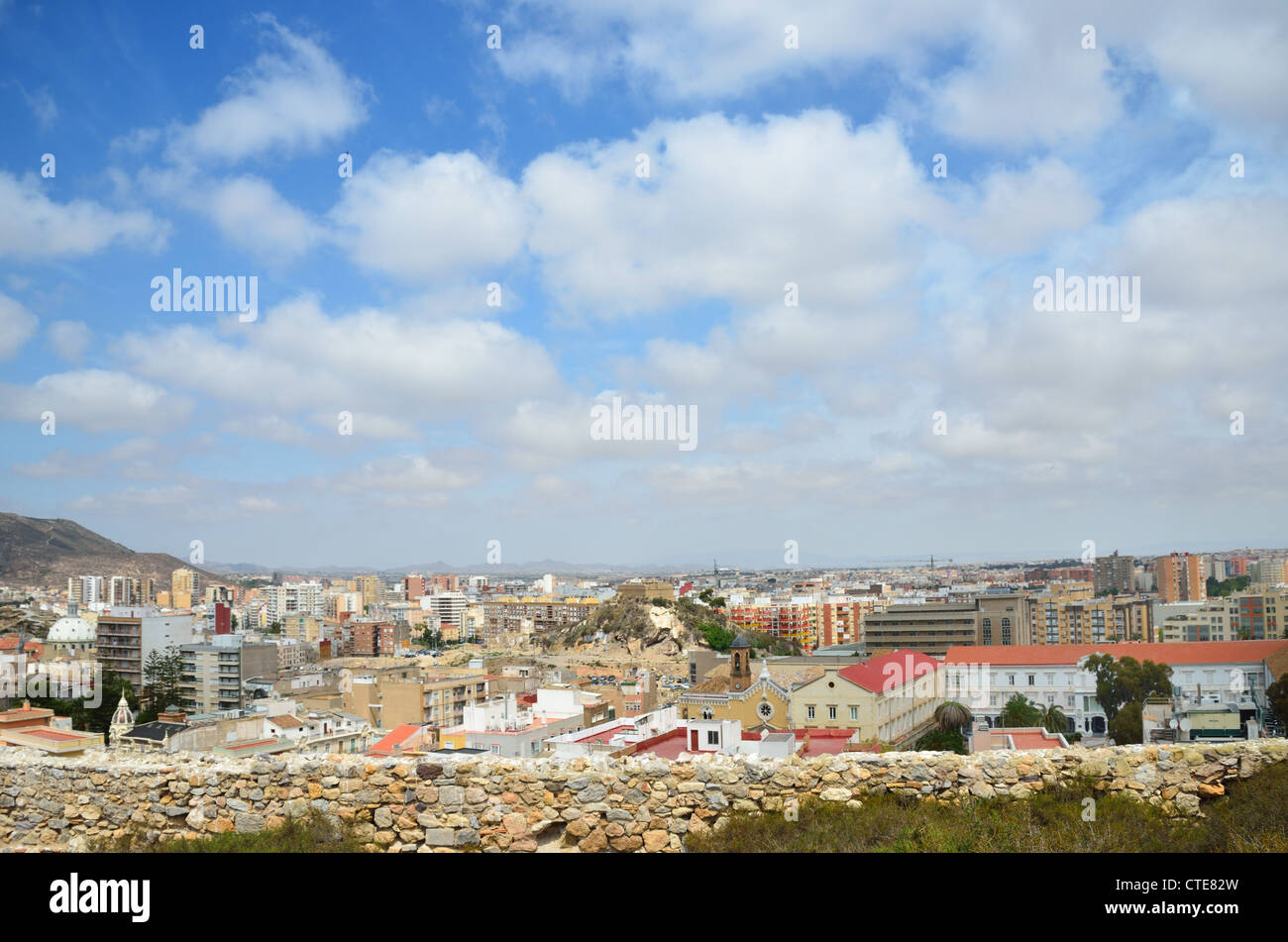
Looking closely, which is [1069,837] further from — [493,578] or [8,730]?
[493,578]

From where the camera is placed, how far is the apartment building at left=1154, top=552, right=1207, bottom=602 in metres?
→ 66.6

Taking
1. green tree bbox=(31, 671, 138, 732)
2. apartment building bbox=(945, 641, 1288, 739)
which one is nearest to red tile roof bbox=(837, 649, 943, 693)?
apartment building bbox=(945, 641, 1288, 739)

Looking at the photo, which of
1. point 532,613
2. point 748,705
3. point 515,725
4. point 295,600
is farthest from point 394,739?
point 295,600

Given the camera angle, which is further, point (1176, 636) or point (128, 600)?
point (128, 600)

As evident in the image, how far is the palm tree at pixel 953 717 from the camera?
94.0ft

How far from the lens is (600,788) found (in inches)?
195

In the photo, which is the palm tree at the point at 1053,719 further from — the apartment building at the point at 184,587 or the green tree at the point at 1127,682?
the apartment building at the point at 184,587

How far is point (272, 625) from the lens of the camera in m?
102

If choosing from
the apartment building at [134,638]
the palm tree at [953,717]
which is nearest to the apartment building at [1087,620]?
the palm tree at [953,717]

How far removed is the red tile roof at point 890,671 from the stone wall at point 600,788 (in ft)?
79.3

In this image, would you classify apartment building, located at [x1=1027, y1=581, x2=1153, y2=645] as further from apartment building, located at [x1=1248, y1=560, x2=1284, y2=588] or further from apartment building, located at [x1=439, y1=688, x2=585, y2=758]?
apartment building, located at [x1=439, y1=688, x2=585, y2=758]

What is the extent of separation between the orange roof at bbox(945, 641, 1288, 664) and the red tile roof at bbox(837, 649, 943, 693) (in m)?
2.02

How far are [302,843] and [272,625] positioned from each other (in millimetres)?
107604
